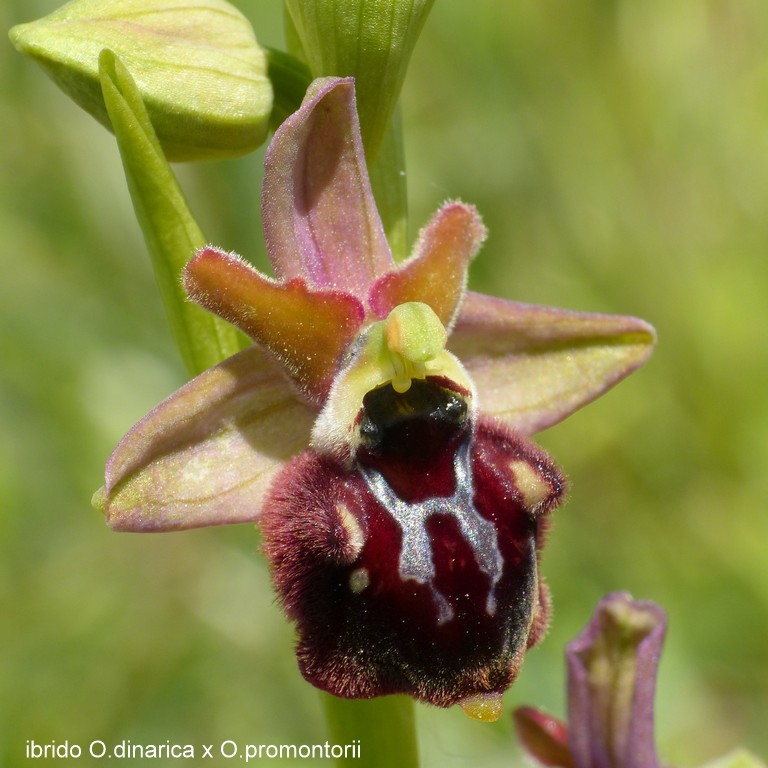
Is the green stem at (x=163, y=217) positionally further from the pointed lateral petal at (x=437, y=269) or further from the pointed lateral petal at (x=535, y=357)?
the pointed lateral petal at (x=535, y=357)

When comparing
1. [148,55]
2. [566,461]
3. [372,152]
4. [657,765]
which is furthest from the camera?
[566,461]

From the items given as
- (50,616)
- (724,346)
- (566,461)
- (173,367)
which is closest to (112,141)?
(173,367)

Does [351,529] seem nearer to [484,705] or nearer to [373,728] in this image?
[484,705]

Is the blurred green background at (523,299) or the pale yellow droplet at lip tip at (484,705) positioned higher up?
the pale yellow droplet at lip tip at (484,705)

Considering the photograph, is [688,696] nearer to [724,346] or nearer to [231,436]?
[724,346]

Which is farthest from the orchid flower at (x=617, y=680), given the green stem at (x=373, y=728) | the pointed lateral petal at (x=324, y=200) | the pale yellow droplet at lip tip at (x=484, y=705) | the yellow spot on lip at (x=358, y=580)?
the pointed lateral petal at (x=324, y=200)

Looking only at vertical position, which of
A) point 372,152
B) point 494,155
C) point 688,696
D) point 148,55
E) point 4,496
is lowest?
point 688,696
